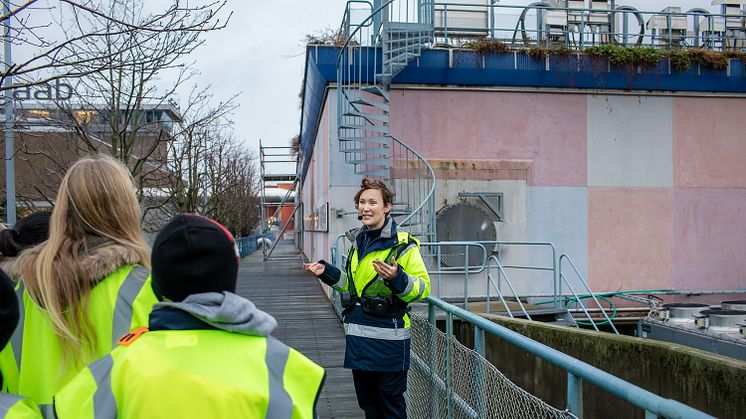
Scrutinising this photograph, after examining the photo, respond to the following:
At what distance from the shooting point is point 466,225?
42.5 feet

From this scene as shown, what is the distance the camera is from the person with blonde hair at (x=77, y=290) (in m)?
2.31

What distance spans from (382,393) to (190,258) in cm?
267

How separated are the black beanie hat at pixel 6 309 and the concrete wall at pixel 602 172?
36.2ft

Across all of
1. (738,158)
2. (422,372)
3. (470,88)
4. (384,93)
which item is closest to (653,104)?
(738,158)

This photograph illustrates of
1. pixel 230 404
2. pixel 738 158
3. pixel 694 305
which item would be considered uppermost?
pixel 738 158

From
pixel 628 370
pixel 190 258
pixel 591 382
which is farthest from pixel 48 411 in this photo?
pixel 628 370

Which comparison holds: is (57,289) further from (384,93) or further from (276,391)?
(384,93)

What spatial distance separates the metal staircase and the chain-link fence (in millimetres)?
6343

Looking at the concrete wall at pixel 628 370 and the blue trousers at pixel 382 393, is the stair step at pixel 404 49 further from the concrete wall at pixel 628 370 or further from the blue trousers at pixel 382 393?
the blue trousers at pixel 382 393

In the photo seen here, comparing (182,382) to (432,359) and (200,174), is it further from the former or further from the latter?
(200,174)

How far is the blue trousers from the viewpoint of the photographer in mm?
4219

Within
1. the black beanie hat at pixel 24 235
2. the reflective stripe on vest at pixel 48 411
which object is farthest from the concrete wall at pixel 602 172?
the reflective stripe on vest at pixel 48 411

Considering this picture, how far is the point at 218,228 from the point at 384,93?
10.3m

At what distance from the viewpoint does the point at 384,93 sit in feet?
39.2
